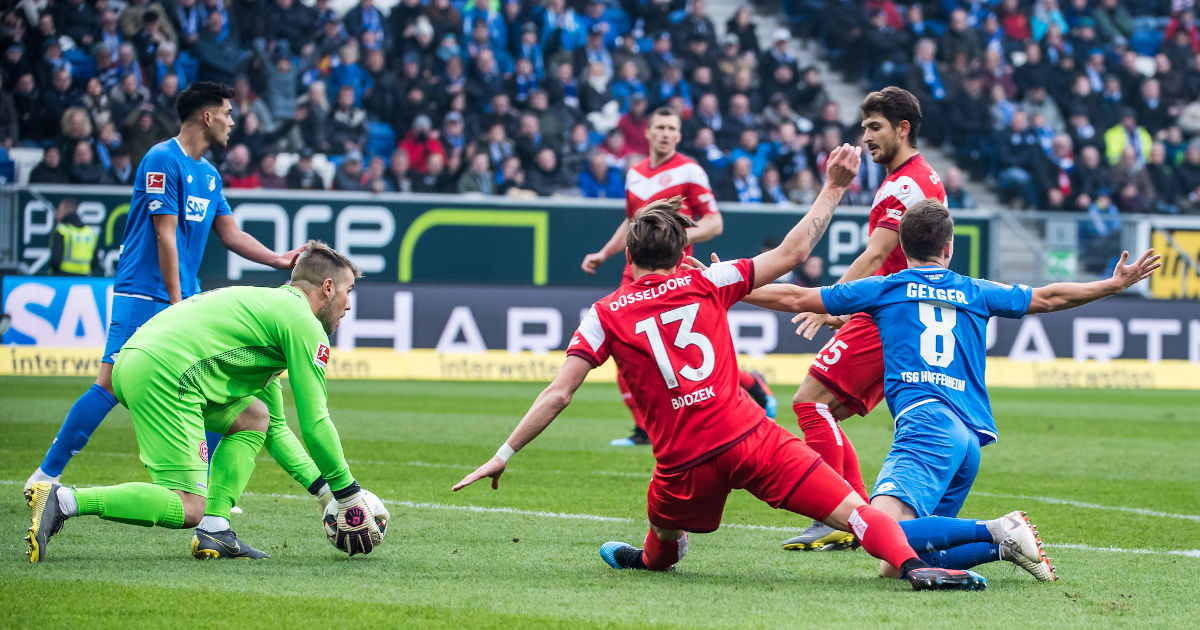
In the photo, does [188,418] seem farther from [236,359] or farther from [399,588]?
[399,588]

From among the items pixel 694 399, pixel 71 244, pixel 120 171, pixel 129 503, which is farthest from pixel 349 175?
pixel 694 399

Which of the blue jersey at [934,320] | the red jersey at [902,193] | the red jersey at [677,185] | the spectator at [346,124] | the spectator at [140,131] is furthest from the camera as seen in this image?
the spectator at [346,124]

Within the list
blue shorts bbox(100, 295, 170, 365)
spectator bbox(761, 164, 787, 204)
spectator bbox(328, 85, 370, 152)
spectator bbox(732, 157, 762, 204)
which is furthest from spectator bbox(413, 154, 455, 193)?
blue shorts bbox(100, 295, 170, 365)

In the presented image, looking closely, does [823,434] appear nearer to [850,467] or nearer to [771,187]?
[850,467]

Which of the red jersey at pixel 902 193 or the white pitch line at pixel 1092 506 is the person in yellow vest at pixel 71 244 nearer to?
the white pitch line at pixel 1092 506

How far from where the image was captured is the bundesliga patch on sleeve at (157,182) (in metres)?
6.70

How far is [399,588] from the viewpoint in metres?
4.92

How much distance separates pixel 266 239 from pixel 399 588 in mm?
12975

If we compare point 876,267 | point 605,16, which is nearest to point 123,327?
point 876,267

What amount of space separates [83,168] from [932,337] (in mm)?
14548

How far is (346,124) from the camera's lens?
19281 mm

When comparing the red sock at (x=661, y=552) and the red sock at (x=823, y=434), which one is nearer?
the red sock at (x=661, y=552)

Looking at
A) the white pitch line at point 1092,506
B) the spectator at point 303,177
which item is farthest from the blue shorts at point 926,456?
the spectator at point 303,177

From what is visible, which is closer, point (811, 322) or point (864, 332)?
point (811, 322)
